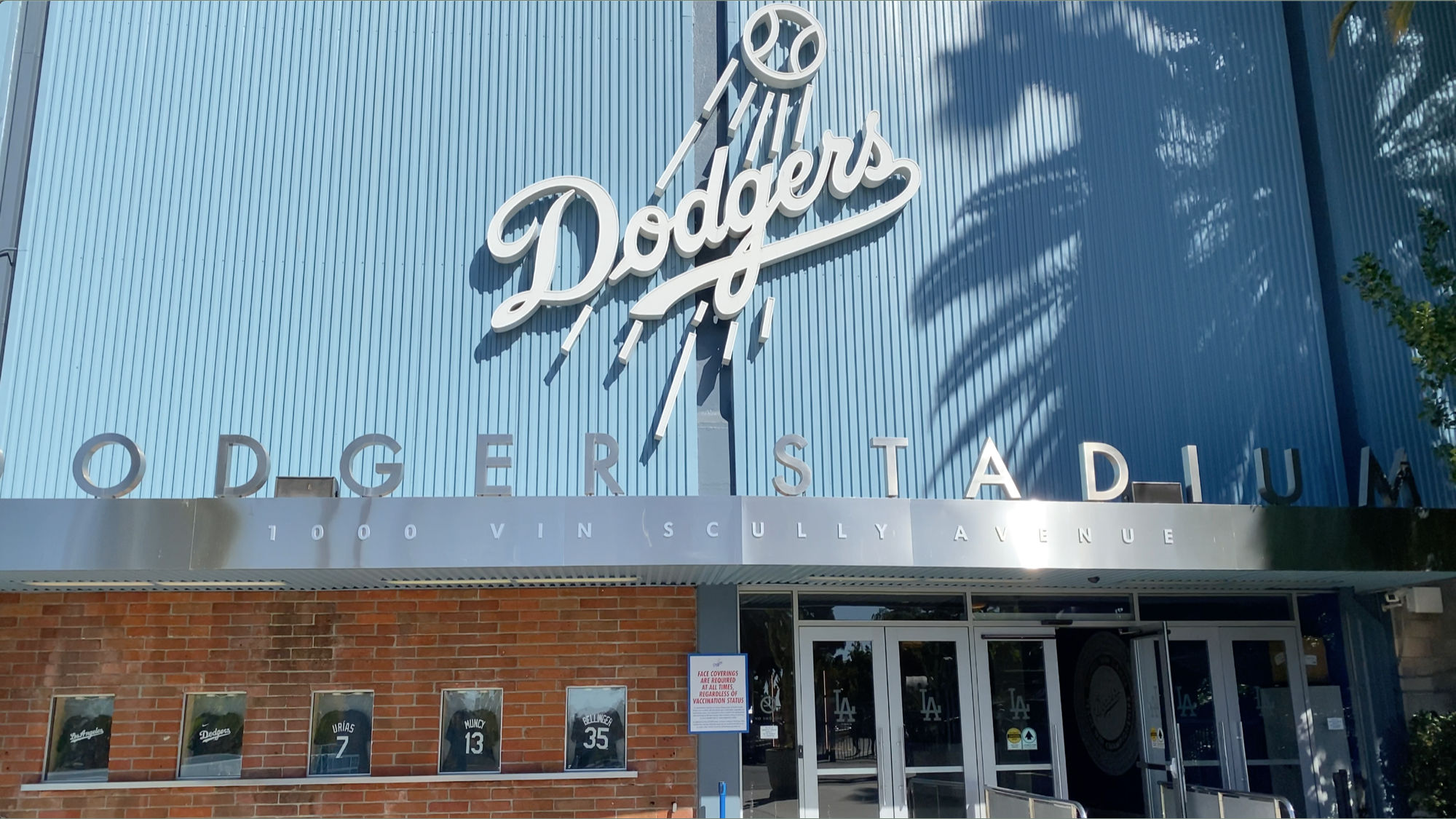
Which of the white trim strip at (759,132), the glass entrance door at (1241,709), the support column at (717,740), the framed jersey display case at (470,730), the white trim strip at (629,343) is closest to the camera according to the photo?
the support column at (717,740)

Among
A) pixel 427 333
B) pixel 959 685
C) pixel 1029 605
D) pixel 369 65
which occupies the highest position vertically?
pixel 369 65

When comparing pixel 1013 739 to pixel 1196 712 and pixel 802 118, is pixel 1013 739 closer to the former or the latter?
pixel 1196 712

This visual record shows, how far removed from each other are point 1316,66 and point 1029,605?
293 inches

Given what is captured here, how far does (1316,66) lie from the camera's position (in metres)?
14.5

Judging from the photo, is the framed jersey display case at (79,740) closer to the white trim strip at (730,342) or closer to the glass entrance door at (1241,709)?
the white trim strip at (730,342)

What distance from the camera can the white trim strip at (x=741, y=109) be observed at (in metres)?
13.3

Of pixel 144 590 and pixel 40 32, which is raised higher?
pixel 40 32

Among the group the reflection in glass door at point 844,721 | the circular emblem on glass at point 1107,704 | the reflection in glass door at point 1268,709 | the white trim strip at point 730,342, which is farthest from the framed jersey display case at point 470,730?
the reflection in glass door at point 1268,709

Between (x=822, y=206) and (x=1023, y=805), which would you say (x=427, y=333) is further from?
(x=1023, y=805)

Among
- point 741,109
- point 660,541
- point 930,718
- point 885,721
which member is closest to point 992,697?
point 930,718

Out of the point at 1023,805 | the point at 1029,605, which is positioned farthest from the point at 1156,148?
the point at 1023,805

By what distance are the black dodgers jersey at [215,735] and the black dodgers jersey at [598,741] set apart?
3214 mm

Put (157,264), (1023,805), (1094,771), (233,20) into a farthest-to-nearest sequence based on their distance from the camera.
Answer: (1094,771), (233,20), (157,264), (1023,805)

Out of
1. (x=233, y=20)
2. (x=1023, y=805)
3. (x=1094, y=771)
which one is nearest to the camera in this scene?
(x=1023, y=805)
